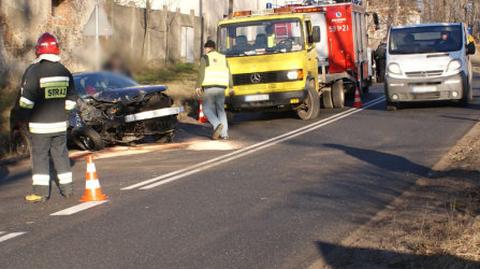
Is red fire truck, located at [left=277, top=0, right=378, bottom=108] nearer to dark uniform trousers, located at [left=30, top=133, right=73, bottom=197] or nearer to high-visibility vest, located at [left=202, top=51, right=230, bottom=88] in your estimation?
high-visibility vest, located at [left=202, top=51, right=230, bottom=88]

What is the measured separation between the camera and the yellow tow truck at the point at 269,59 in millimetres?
Answer: 19453

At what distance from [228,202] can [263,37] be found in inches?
416

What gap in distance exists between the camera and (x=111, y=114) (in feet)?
49.7

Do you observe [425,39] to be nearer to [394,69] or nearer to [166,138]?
[394,69]

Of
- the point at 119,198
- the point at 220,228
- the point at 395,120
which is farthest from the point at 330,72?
the point at 220,228

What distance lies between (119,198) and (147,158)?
430 centimetres

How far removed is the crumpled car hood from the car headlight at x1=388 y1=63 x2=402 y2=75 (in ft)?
25.9

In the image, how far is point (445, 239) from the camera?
7.29 m

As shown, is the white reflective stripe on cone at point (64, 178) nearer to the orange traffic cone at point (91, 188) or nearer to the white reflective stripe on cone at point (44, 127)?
the orange traffic cone at point (91, 188)

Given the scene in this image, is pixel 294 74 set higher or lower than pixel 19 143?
higher

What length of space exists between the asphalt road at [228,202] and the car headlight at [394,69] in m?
4.43

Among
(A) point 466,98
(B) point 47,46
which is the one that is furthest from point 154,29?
(B) point 47,46

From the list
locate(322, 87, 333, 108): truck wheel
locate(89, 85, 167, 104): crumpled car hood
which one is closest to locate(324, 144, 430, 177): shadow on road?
locate(89, 85, 167, 104): crumpled car hood

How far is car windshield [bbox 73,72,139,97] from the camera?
50.3 ft
